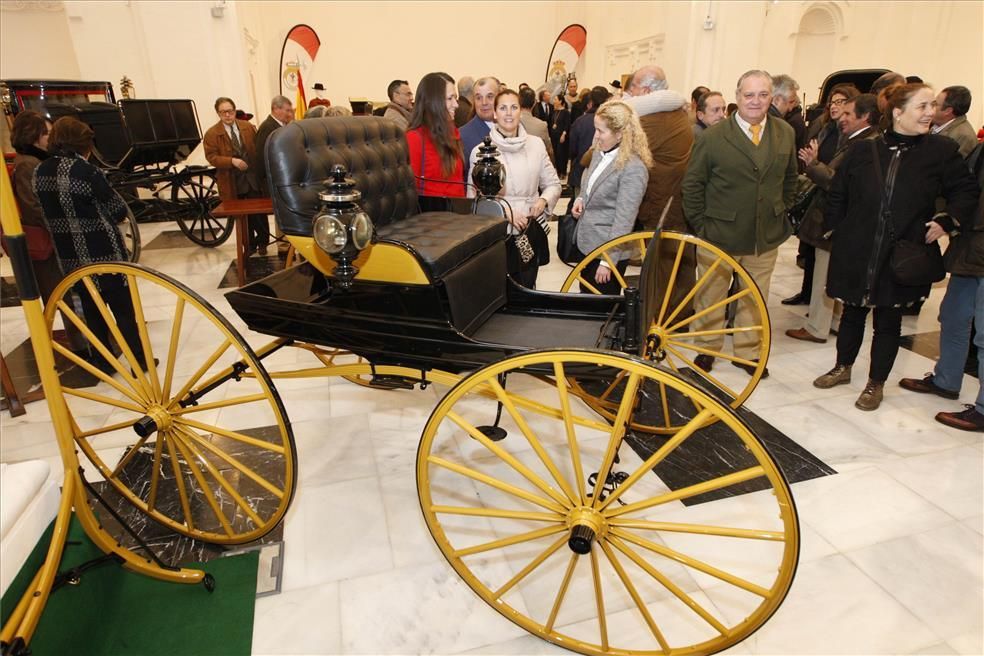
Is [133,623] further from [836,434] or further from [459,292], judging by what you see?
[836,434]

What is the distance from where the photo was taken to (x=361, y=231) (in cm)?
194

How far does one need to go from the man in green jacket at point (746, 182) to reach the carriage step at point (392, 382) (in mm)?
1757

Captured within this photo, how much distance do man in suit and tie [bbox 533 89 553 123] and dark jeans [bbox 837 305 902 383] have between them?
8634mm

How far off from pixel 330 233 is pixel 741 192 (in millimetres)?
2461

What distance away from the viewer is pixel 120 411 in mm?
3516

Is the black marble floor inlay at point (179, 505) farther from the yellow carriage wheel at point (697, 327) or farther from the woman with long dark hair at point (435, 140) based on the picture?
the woman with long dark hair at point (435, 140)

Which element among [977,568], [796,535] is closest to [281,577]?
[796,535]

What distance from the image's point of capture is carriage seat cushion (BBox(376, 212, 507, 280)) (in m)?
2.14

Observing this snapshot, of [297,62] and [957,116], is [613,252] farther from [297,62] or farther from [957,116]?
[297,62]

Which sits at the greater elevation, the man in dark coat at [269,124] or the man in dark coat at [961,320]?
the man in dark coat at [269,124]

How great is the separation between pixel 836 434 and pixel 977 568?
0.95 meters

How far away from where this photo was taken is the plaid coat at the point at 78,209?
10.8ft

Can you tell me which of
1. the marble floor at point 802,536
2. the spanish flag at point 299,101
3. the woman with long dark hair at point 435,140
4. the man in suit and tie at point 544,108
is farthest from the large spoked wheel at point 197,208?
the man in suit and tie at point 544,108

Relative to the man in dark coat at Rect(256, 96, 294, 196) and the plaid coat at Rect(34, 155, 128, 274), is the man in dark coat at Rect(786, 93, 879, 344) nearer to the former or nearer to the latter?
the plaid coat at Rect(34, 155, 128, 274)
